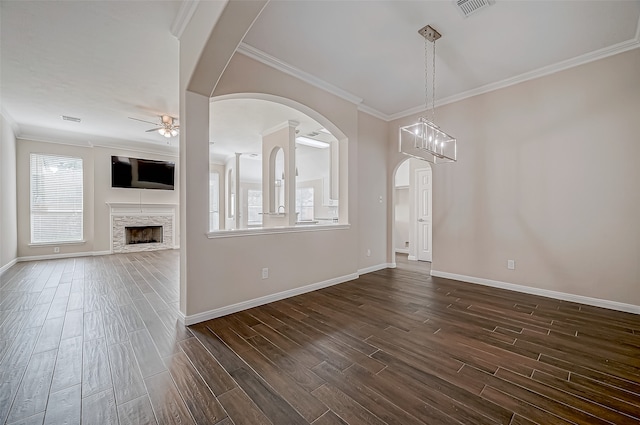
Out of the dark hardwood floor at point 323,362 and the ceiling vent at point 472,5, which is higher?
the ceiling vent at point 472,5

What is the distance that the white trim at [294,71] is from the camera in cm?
313

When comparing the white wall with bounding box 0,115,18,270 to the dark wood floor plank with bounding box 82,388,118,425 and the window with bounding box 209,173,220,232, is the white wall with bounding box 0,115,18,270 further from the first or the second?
the dark wood floor plank with bounding box 82,388,118,425

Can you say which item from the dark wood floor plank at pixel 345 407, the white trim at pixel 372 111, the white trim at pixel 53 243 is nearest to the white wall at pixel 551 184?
the white trim at pixel 372 111

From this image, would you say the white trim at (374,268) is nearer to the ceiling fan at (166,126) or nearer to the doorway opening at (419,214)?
the doorway opening at (419,214)

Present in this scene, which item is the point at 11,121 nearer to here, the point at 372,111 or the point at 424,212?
the point at 372,111

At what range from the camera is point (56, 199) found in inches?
259

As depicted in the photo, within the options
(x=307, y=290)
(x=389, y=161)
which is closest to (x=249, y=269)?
(x=307, y=290)

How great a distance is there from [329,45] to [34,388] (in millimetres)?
3989

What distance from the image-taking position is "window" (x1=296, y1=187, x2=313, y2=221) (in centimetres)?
934

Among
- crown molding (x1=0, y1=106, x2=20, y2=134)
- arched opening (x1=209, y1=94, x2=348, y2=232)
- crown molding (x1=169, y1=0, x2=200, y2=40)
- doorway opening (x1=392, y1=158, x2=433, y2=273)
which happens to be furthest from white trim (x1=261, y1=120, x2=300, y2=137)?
crown molding (x1=0, y1=106, x2=20, y2=134)

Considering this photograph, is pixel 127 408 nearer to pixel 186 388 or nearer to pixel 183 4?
pixel 186 388

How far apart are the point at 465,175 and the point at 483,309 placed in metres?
2.26

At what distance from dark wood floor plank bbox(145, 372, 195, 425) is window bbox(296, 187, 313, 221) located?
24.7 ft

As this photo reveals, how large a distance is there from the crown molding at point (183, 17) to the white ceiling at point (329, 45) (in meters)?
0.03
